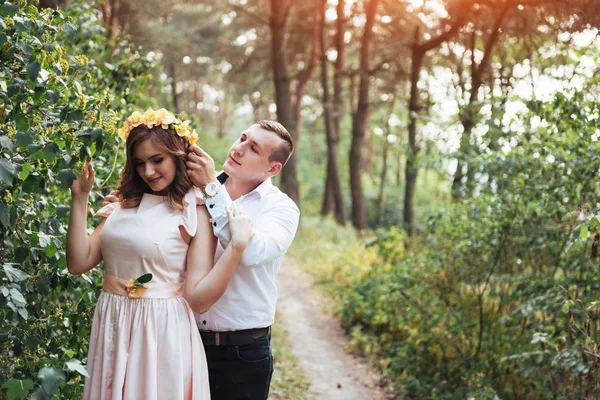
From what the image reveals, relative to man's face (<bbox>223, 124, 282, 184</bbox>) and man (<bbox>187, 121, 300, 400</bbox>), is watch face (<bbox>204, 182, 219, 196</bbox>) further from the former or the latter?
man's face (<bbox>223, 124, 282, 184</bbox>)

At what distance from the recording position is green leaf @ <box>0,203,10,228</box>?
2217 mm

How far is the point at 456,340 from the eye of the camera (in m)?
6.59

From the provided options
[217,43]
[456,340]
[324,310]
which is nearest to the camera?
[456,340]

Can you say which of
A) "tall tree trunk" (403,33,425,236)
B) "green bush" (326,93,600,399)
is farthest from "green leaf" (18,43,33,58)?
"tall tree trunk" (403,33,425,236)

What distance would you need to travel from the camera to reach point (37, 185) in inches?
94.4

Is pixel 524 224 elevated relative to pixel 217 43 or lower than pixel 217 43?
lower

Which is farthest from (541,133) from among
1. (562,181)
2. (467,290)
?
(467,290)

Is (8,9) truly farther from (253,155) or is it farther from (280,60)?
(280,60)

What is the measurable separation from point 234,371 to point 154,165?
975mm

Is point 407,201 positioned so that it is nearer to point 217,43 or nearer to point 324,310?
point 324,310

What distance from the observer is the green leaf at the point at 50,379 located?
203 cm

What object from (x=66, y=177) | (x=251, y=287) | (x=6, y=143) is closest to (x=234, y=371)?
(x=251, y=287)

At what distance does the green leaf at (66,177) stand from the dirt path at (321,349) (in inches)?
179

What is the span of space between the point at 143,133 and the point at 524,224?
400cm
